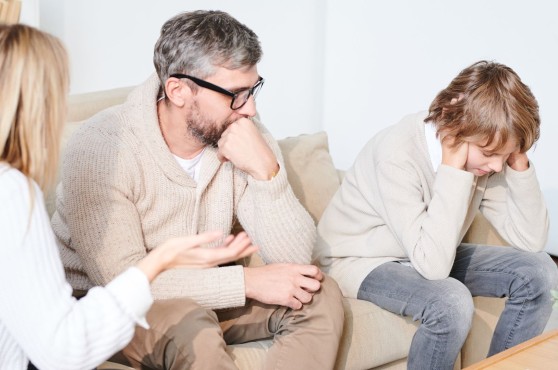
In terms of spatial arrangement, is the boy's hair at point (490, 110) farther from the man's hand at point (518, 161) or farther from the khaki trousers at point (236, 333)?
the khaki trousers at point (236, 333)

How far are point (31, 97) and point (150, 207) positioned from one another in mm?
779

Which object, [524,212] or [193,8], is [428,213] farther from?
[193,8]

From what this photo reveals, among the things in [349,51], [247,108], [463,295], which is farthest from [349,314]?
[349,51]

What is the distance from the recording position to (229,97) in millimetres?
1994

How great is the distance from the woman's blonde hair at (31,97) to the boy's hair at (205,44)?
0.71 metres

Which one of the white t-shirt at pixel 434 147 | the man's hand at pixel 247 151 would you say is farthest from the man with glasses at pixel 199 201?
the white t-shirt at pixel 434 147

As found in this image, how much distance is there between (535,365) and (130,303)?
35.8 inches

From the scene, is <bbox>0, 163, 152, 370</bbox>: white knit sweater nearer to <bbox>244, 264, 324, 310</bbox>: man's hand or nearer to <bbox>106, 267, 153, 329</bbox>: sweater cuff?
<bbox>106, 267, 153, 329</bbox>: sweater cuff

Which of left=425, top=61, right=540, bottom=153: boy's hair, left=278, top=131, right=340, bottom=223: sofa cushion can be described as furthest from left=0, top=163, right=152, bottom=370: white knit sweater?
left=278, top=131, right=340, bottom=223: sofa cushion

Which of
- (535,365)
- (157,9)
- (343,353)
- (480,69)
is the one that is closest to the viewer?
(535,365)

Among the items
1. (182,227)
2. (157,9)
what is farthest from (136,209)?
Result: (157,9)

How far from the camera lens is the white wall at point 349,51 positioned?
371 cm

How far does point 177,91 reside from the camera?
2.01m

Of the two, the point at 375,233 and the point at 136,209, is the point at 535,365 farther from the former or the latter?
the point at 136,209
